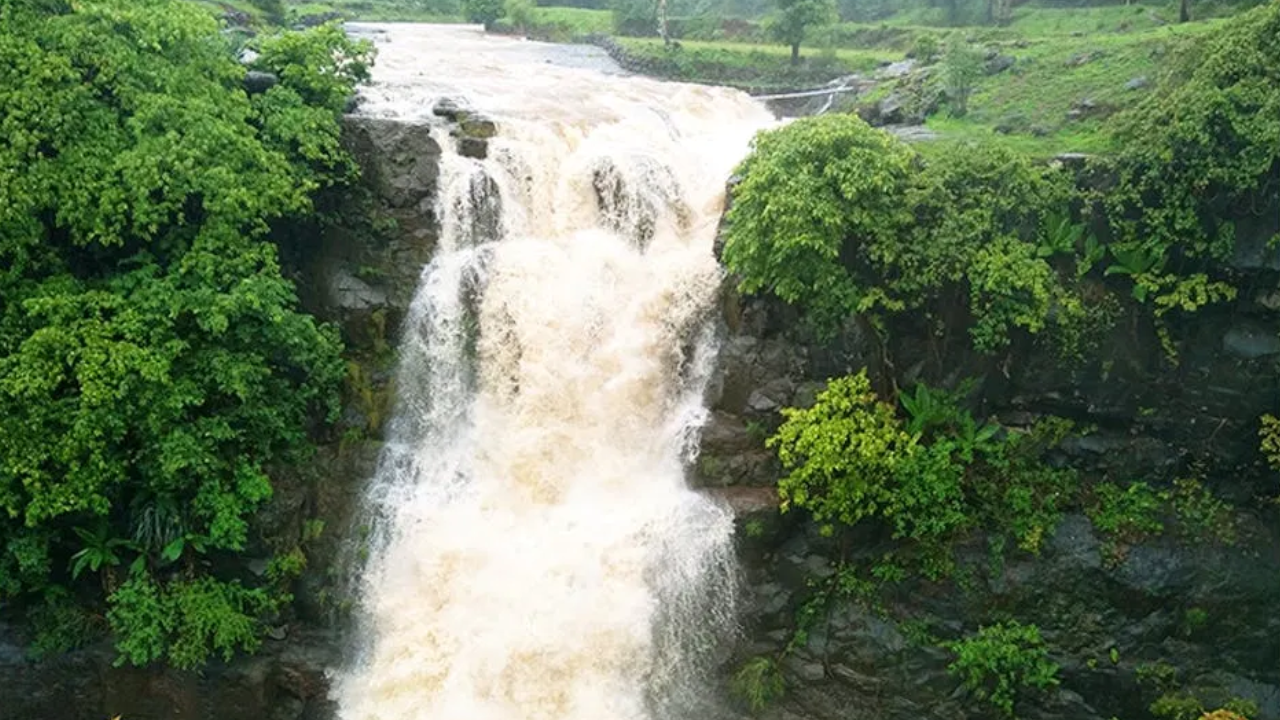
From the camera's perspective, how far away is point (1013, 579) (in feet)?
39.8

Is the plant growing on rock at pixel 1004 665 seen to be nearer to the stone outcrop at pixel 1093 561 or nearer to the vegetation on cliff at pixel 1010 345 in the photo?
the vegetation on cliff at pixel 1010 345

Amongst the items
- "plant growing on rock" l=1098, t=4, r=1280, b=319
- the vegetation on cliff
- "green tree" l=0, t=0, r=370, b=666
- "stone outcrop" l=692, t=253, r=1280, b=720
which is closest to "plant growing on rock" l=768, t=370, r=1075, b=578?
the vegetation on cliff

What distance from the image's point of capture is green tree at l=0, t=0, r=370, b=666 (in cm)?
1088

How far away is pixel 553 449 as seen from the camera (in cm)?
1388

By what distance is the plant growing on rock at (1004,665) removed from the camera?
11648 millimetres

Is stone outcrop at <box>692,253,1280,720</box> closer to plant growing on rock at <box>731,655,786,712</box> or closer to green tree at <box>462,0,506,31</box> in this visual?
plant growing on rock at <box>731,655,786,712</box>

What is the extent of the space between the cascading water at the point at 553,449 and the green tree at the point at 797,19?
40.4 feet

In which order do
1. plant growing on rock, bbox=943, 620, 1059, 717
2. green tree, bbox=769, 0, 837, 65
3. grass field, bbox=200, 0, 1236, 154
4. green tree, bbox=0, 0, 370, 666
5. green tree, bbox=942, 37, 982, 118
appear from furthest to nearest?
green tree, bbox=769, 0, 837, 65, green tree, bbox=942, 37, 982, 118, grass field, bbox=200, 0, 1236, 154, plant growing on rock, bbox=943, 620, 1059, 717, green tree, bbox=0, 0, 370, 666

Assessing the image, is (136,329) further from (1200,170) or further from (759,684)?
(1200,170)

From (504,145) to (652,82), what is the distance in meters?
10.1

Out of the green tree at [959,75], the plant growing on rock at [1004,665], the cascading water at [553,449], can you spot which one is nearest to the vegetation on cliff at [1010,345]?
the plant growing on rock at [1004,665]

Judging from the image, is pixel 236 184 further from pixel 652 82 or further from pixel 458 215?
pixel 652 82

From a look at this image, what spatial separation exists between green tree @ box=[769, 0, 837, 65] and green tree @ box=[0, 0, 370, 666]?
19.9 meters

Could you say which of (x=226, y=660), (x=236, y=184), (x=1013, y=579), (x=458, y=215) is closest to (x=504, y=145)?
(x=458, y=215)
